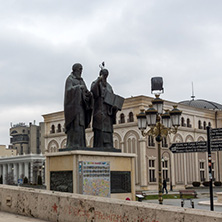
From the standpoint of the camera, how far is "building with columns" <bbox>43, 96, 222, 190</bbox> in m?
45.0

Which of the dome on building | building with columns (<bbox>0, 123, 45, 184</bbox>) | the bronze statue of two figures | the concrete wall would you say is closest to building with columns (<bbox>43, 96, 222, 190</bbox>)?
the dome on building

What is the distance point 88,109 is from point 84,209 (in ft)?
22.6

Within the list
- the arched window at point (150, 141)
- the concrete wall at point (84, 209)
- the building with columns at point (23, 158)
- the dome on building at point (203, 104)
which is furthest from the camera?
the building with columns at point (23, 158)

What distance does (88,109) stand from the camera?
558 inches

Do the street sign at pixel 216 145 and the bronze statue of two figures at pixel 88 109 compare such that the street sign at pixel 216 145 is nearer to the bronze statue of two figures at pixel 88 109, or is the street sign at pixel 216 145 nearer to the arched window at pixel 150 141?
the bronze statue of two figures at pixel 88 109

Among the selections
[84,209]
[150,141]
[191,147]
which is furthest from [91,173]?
[150,141]

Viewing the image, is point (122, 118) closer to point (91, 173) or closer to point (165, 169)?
point (165, 169)

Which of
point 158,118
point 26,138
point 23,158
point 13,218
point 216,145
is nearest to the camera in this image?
point 13,218

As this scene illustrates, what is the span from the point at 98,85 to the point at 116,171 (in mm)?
3192

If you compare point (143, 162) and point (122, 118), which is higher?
point (122, 118)

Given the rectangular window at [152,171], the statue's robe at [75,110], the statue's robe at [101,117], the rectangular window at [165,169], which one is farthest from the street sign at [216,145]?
the rectangular window at [165,169]

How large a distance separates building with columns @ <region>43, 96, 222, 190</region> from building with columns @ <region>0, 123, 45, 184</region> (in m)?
19.6

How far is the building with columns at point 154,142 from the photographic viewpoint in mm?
45000

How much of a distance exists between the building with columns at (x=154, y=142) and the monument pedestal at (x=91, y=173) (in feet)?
99.1
